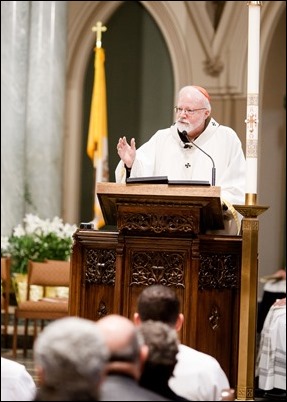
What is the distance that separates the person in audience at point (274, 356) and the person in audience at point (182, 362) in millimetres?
4757

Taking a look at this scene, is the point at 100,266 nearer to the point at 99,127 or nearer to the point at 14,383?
the point at 14,383

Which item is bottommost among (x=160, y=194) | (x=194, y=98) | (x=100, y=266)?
(x=100, y=266)

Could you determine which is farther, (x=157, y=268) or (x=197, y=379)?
(x=157, y=268)

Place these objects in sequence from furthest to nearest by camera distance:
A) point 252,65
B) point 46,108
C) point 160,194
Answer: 1. point 46,108
2. point 252,65
3. point 160,194

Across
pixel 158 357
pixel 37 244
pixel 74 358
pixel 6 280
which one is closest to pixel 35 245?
pixel 37 244

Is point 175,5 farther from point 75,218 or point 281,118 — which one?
point 75,218

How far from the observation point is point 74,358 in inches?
108

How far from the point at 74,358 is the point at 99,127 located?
11.4 meters

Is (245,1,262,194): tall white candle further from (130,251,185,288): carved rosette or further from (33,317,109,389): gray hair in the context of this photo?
(33,317,109,389): gray hair

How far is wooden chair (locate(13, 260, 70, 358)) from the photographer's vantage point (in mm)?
10555

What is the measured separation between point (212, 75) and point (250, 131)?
874cm

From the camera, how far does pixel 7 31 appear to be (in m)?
13.0

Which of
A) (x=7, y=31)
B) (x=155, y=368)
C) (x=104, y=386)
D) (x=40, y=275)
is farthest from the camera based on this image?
(x=7, y=31)

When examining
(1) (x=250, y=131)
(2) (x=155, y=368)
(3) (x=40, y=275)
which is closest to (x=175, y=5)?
(3) (x=40, y=275)
